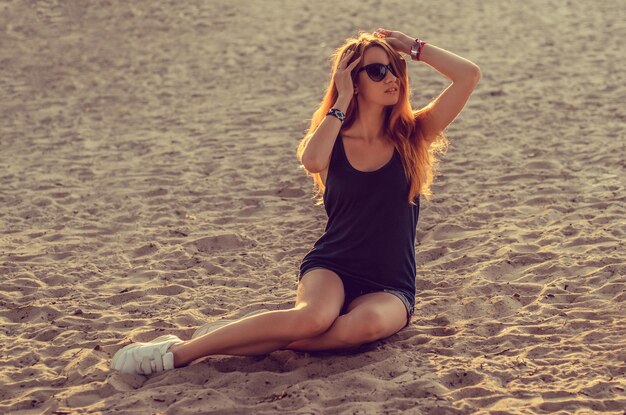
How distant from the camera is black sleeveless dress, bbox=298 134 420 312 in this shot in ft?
16.9

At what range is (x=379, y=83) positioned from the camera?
515 cm

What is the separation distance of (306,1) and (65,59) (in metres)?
5.08

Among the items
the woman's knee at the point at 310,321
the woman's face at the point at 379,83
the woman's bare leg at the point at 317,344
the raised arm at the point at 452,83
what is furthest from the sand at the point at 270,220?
the woman's face at the point at 379,83

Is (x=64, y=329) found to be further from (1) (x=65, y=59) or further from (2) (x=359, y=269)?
(1) (x=65, y=59)

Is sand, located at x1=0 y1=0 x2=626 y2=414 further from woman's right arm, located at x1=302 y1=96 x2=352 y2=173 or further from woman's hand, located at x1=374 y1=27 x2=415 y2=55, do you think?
woman's hand, located at x1=374 y1=27 x2=415 y2=55

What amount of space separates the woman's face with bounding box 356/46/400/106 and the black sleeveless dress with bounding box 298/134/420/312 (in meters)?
0.29

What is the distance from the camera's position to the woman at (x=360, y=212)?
5.00m

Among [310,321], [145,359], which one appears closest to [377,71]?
[310,321]

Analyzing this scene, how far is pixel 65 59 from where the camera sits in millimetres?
13750

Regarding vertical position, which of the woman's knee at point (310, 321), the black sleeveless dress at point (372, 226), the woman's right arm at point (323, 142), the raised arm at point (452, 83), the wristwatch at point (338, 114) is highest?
the raised arm at point (452, 83)

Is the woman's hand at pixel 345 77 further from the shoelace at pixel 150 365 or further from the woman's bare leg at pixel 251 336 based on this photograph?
the shoelace at pixel 150 365

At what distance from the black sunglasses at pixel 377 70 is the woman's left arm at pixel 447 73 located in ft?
0.60

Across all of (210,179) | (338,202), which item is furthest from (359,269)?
(210,179)

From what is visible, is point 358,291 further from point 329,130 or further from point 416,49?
point 416,49
